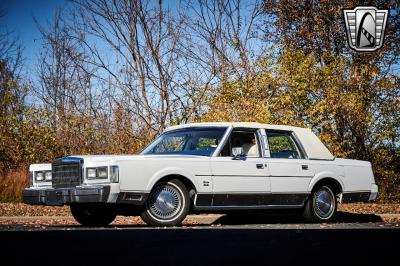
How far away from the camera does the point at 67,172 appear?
1002 cm

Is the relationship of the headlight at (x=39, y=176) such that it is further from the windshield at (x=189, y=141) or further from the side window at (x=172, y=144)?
the side window at (x=172, y=144)

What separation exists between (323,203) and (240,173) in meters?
2.05

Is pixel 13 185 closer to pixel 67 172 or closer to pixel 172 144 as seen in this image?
pixel 172 144

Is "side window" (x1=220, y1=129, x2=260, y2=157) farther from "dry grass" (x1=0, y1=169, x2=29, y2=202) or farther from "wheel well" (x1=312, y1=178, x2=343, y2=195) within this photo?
"dry grass" (x1=0, y1=169, x2=29, y2=202)

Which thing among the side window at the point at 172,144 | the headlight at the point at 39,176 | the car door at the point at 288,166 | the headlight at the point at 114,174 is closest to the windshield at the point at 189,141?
the side window at the point at 172,144

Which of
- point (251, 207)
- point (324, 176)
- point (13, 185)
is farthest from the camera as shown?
point (13, 185)

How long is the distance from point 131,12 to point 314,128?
7.86m

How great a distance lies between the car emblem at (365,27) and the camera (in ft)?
65.0

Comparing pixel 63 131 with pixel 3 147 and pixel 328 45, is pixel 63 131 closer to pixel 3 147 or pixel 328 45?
pixel 3 147

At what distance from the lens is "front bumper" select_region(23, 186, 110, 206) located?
9266 mm

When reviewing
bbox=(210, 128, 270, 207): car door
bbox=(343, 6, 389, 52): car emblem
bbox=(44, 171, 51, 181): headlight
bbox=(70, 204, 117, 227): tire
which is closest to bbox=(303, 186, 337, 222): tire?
bbox=(210, 128, 270, 207): car door
